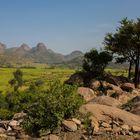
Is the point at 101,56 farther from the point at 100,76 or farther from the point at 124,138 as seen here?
the point at 124,138

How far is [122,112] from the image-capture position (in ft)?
61.1

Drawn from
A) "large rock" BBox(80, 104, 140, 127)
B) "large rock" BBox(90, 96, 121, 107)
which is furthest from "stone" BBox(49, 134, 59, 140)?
"large rock" BBox(90, 96, 121, 107)

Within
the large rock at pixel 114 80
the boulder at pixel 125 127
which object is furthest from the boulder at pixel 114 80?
the boulder at pixel 125 127

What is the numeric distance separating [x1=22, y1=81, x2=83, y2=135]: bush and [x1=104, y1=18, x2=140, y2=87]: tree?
24.3 metres

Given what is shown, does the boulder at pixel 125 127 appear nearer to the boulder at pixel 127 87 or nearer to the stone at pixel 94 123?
the stone at pixel 94 123

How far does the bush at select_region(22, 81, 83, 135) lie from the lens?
17094 millimetres

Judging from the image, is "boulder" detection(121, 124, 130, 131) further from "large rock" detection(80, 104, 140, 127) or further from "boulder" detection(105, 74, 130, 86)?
"boulder" detection(105, 74, 130, 86)

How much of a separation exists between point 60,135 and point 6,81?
453 feet

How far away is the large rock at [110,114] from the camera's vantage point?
698 inches

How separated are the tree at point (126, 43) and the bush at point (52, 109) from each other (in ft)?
79.6

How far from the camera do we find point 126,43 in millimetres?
42031

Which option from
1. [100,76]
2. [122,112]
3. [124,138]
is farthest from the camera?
[100,76]

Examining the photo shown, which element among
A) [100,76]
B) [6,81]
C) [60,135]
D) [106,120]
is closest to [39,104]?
[60,135]

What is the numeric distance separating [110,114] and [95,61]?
24.0m
